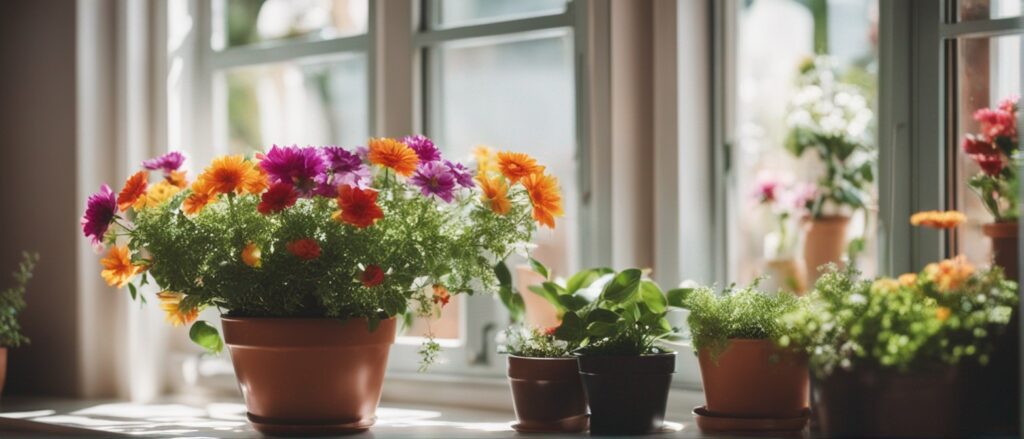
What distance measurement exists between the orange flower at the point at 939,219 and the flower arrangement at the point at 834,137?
1.27 meters

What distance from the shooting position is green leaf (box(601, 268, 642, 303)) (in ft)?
5.65

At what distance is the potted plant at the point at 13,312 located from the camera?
2.24 m

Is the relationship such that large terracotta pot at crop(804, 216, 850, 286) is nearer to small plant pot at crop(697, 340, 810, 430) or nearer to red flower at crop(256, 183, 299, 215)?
small plant pot at crop(697, 340, 810, 430)

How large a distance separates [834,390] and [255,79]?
1.60 m

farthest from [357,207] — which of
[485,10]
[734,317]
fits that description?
[485,10]

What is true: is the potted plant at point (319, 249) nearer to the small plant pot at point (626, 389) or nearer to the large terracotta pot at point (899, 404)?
the small plant pot at point (626, 389)

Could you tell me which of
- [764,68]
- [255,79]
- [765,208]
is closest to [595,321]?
[255,79]

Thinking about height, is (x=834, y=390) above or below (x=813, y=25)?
below

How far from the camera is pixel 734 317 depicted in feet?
5.37

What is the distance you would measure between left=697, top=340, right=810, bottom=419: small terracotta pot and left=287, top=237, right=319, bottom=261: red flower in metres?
0.63

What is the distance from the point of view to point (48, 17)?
7.76 ft

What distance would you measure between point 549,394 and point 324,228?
452mm

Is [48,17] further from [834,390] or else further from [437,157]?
[834,390]

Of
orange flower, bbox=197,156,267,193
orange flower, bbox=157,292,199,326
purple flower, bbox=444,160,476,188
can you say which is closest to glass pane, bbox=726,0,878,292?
purple flower, bbox=444,160,476,188
